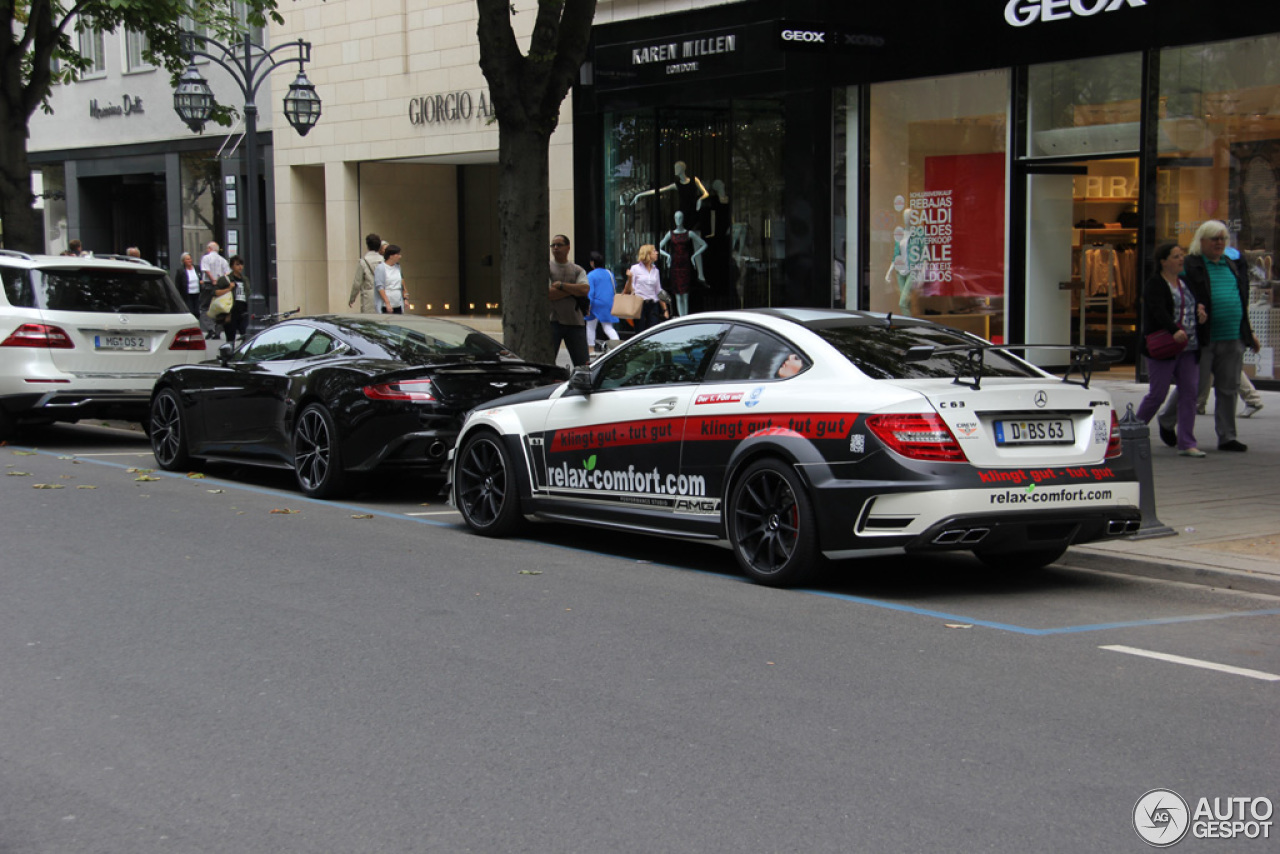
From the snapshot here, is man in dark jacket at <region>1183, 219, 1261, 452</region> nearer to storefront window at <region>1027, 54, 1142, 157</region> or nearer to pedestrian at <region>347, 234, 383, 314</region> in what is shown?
storefront window at <region>1027, 54, 1142, 157</region>

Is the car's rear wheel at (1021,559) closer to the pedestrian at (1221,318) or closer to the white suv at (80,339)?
the pedestrian at (1221,318)

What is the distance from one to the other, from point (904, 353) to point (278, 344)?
6224mm

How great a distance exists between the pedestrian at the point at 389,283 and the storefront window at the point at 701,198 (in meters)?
5.46

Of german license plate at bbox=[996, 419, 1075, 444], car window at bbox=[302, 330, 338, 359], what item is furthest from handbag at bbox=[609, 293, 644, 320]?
german license plate at bbox=[996, 419, 1075, 444]

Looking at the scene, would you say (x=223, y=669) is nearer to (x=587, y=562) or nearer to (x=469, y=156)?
(x=587, y=562)

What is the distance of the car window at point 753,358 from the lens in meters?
7.79

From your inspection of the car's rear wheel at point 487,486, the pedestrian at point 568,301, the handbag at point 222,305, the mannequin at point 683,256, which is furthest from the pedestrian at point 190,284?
the car's rear wheel at point 487,486

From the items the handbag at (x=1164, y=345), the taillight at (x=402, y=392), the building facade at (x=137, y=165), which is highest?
the building facade at (x=137, y=165)

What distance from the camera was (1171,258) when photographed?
1236cm

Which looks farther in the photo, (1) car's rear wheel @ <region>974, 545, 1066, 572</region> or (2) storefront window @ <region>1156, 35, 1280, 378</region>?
(2) storefront window @ <region>1156, 35, 1280, 378</region>

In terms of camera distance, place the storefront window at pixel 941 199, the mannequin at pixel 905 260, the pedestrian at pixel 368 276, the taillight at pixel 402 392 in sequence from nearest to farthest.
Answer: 1. the taillight at pixel 402 392
2. the pedestrian at pixel 368 276
3. the storefront window at pixel 941 199
4. the mannequin at pixel 905 260

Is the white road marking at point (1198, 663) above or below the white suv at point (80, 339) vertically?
below

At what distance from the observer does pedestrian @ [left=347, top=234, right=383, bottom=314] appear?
18.6m

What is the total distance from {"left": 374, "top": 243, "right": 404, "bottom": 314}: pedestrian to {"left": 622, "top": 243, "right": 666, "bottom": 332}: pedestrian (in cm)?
369
